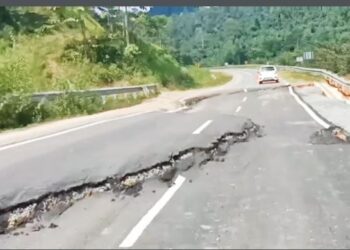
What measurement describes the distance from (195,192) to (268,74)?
3988 centimetres

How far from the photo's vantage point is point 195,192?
771cm

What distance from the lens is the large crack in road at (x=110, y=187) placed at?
6.61m

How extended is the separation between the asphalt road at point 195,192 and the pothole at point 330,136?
28cm

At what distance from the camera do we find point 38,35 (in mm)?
37219

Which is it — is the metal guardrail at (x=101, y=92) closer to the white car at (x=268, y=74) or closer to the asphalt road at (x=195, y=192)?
the asphalt road at (x=195, y=192)

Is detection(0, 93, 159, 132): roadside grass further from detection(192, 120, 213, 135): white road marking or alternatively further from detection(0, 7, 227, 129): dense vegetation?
detection(192, 120, 213, 135): white road marking

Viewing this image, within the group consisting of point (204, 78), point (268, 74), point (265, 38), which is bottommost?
point (204, 78)

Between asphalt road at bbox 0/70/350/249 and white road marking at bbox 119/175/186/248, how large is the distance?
Answer: 11mm

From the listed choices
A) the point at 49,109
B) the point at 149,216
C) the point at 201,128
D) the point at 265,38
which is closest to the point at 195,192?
the point at 149,216

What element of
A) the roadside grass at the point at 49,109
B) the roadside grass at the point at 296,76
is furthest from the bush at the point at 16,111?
the roadside grass at the point at 296,76

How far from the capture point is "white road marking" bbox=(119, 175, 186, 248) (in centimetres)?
541

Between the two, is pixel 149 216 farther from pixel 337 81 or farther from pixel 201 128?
pixel 337 81

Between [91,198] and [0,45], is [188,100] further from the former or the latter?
[91,198]

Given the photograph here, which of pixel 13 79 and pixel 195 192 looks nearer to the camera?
pixel 195 192
